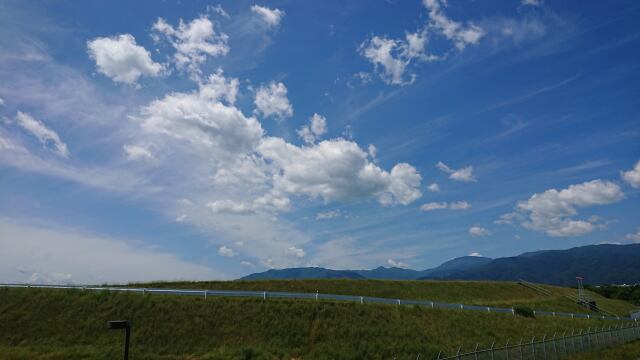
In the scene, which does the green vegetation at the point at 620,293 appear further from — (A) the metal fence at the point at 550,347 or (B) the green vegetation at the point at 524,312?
(A) the metal fence at the point at 550,347

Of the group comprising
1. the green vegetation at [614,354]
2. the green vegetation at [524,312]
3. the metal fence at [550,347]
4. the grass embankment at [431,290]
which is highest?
the grass embankment at [431,290]

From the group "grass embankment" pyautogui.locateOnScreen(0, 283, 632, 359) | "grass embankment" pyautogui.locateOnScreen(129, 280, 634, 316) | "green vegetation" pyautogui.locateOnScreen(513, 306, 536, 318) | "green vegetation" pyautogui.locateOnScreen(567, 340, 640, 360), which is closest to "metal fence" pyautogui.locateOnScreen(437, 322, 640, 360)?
"green vegetation" pyautogui.locateOnScreen(567, 340, 640, 360)

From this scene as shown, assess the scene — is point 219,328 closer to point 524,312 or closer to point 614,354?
point 614,354

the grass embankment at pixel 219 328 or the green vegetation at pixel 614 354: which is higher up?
the grass embankment at pixel 219 328

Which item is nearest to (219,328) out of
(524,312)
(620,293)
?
(524,312)

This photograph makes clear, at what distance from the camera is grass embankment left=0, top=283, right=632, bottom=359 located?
103 feet

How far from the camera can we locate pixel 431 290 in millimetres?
68312

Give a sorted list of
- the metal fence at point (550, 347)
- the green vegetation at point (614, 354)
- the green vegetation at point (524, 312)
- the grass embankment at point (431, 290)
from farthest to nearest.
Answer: the grass embankment at point (431, 290)
the green vegetation at point (524, 312)
the green vegetation at point (614, 354)
the metal fence at point (550, 347)

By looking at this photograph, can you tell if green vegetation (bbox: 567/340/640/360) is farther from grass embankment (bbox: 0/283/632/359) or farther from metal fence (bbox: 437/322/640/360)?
grass embankment (bbox: 0/283/632/359)

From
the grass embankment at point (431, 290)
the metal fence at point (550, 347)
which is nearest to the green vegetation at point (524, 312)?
the grass embankment at point (431, 290)

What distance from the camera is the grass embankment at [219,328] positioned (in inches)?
1233

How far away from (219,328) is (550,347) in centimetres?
2341

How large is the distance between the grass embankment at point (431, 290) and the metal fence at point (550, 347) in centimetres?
1892

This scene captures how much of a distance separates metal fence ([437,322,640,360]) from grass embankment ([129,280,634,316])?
1892 centimetres
